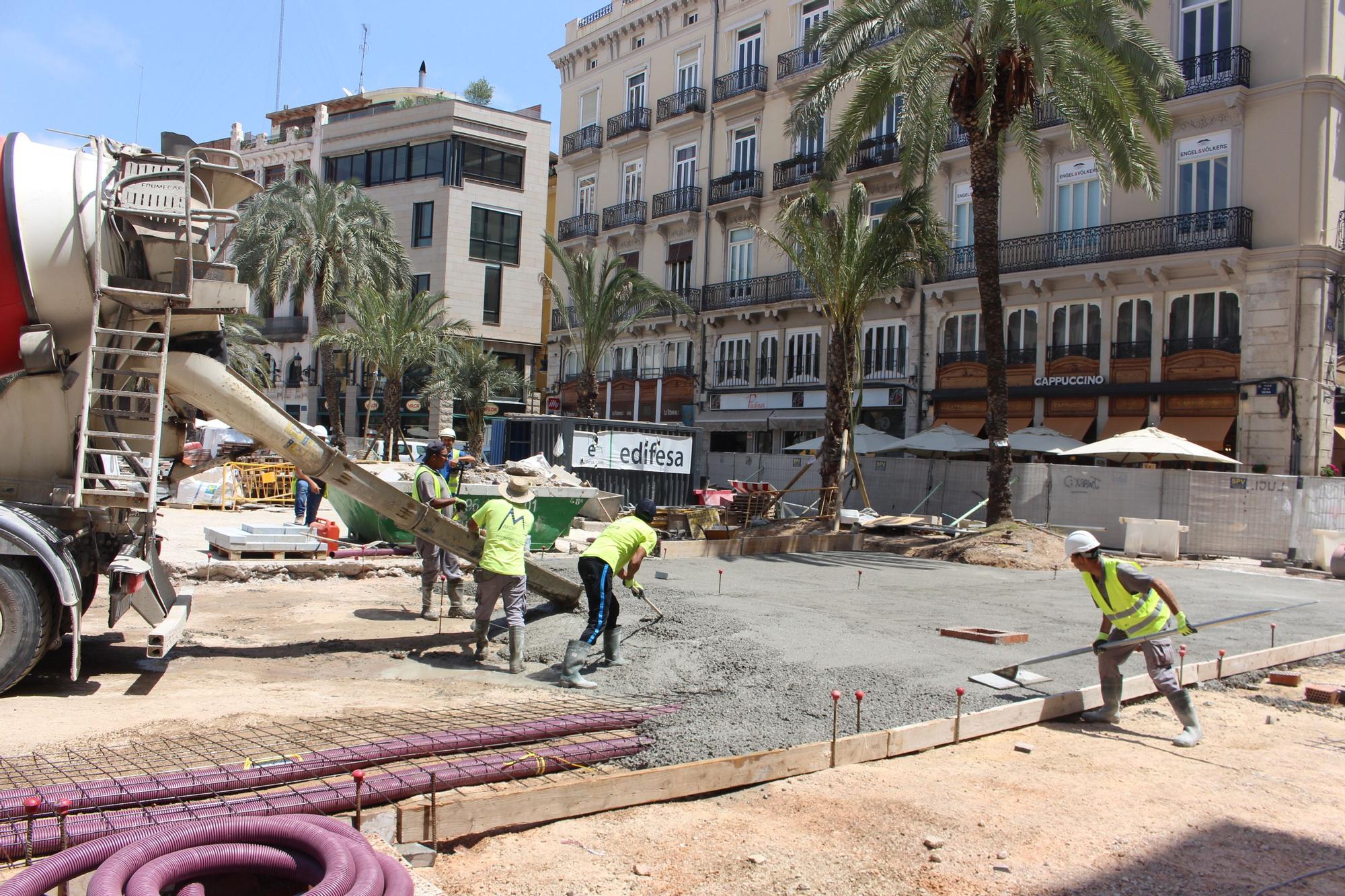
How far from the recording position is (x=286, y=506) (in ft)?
79.9

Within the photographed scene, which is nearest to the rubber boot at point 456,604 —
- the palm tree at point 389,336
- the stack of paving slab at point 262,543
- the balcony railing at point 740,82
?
the stack of paving slab at point 262,543

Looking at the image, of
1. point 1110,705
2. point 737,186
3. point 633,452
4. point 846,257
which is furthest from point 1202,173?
point 1110,705

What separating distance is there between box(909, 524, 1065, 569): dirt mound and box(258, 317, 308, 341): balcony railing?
40.4m

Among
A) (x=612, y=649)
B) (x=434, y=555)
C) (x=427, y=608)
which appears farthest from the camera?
(x=427, y=608)

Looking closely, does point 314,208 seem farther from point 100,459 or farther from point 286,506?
point 100,459

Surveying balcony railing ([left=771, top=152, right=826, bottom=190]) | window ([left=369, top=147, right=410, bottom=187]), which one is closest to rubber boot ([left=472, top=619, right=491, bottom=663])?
balcony railing ([left=771, top=152, right=826, bottom=190])

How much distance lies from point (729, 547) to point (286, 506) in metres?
12.8

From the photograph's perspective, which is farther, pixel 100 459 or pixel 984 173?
pixel 984 173

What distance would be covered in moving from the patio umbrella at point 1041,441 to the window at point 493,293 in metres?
27.8

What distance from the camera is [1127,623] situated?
7.10 m

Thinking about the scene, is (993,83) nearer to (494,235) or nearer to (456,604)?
(456,604)

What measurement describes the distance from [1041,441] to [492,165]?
30795mm

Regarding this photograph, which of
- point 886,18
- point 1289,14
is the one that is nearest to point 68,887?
point 886,18

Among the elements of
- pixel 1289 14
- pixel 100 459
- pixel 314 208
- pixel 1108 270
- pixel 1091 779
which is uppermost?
pixel 1289 14
